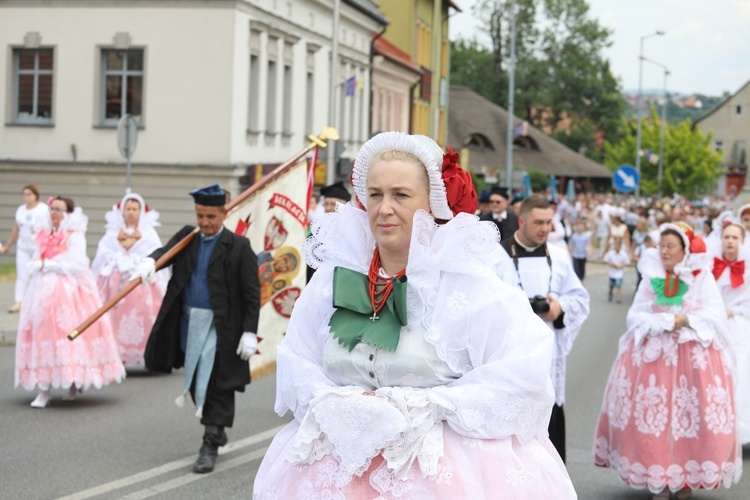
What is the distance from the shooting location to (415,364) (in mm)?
4406

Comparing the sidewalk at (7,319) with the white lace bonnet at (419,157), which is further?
the sidewalk at (7,319)

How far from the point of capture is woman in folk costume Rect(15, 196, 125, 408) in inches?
456

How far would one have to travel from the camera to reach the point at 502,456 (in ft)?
14.2

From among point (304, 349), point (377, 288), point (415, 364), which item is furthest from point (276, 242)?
point (415, 364)

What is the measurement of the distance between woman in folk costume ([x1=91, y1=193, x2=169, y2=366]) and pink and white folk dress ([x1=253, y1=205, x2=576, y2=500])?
9568 millimetres

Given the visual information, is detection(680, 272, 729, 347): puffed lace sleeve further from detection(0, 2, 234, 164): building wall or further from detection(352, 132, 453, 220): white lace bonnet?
detection(0, 2, 234, 164): building wall

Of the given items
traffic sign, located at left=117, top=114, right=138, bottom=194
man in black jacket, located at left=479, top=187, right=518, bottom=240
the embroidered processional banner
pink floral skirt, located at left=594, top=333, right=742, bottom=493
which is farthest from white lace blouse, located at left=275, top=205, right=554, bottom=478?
traffic sign, located at left=117, top=114, right=138, bottom=194

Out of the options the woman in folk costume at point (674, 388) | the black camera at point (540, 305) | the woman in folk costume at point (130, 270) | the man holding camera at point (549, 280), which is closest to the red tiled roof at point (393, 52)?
the woman in folk costume at point (130, 270)

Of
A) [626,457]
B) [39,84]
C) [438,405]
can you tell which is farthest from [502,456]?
[39,84]

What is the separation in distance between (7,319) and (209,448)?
9975 mm

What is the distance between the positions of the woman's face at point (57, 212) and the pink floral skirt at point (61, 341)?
557mm

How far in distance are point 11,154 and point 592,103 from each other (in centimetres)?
7260

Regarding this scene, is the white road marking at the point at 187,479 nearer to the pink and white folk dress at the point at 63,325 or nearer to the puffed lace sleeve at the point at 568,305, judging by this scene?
the puffed lace sleeve at the point at 568,305

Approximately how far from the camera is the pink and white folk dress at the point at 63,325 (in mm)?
11594
